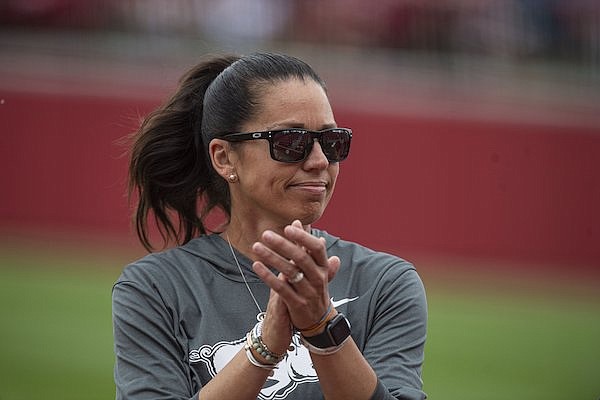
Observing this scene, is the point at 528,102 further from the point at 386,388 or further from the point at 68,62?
the point at 386,388

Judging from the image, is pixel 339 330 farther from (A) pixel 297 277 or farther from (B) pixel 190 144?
(B) pixel 190 144

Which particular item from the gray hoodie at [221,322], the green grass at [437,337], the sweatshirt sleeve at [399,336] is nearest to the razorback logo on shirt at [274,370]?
the gray hoodie at [221,322]

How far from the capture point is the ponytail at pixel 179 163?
2.75 metres

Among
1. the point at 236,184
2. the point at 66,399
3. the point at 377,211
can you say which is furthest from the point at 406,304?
the point at 377,211

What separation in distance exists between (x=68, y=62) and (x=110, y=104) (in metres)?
0.40

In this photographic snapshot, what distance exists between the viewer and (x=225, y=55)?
277 cm

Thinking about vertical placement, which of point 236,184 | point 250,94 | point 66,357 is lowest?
point 66,357

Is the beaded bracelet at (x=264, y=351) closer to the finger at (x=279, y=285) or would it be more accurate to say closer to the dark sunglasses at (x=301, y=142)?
the finger at (x=279, y=285)

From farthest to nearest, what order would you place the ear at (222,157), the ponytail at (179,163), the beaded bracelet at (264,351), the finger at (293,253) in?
the ponytail at (179,163) → the ear at (222,157) → the beaded bracelet at (264,351) → the finger at (293,253)

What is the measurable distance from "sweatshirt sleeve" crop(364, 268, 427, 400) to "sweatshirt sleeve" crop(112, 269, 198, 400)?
1.33 feet

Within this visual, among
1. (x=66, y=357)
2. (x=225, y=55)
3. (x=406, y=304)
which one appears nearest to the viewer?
(x=406, y=304)

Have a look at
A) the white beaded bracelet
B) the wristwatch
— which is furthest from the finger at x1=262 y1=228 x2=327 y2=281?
the white beaded bracelet

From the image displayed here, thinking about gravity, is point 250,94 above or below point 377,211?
above

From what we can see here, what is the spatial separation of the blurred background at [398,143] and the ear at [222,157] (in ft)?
14.2
